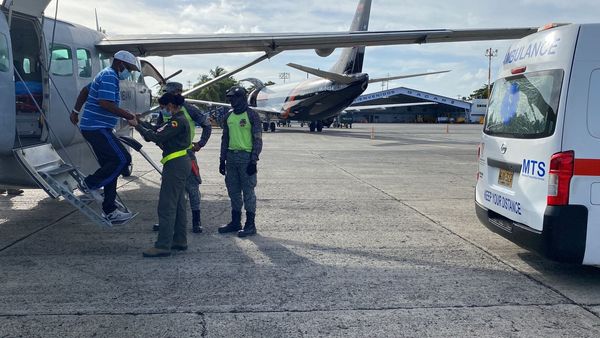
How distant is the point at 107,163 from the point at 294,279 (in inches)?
116

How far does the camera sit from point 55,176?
6270 millimetres

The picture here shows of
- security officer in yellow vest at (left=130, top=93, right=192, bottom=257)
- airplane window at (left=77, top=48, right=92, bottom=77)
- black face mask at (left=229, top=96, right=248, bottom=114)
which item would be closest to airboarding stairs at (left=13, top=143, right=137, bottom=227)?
security officer in yellow vest at (left=130, top=93, right=192, bottom=257)

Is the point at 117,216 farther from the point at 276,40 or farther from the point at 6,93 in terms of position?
the point at 276,40

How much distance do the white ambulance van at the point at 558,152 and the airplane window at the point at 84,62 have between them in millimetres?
6098

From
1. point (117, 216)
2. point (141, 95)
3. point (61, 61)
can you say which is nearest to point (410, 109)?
point (141, 95)

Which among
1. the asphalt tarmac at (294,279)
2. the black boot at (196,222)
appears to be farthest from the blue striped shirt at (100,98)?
the black boot at (196,222)

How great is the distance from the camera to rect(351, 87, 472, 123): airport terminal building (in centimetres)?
8619

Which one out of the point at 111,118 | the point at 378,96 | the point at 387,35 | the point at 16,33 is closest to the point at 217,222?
the point at 111,118

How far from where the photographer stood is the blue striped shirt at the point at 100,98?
20.9 ft

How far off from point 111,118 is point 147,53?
10.3 ft

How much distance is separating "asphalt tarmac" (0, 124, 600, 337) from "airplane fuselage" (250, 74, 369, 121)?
72.9 feet

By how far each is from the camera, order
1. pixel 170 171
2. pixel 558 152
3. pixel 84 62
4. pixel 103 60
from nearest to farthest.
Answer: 1. pixel 558 152
2. pixel 170 171
3. pixel 84 62
4. pixel 103 60

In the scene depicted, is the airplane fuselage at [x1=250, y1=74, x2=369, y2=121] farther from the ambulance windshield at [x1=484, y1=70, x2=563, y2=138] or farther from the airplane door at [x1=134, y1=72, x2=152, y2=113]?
the ambulance windshield at [x1=484, y1=70, x2=563, y2=138]

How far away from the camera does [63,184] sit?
249 inches
